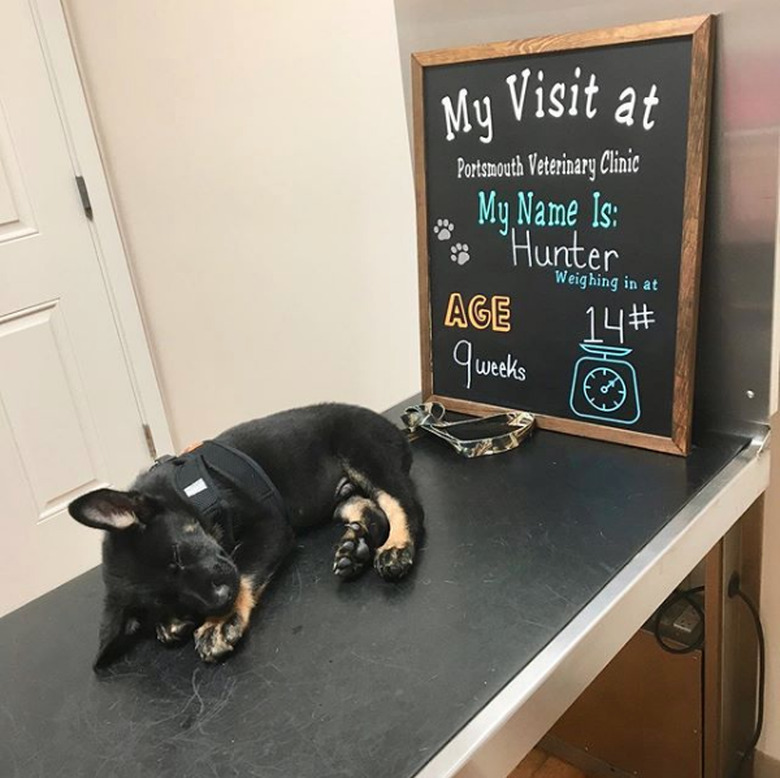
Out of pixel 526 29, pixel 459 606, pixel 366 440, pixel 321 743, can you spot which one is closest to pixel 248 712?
pixel 321 743

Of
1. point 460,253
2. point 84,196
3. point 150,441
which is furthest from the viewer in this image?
point 150,441

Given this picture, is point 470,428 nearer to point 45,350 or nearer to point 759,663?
point 759,663

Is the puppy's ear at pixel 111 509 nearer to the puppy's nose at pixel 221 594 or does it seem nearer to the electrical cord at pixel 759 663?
the puppy's nose at pixel 221 594

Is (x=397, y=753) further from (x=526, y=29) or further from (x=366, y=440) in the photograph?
(x=526, y=29)

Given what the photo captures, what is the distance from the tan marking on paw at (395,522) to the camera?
1.01 meters

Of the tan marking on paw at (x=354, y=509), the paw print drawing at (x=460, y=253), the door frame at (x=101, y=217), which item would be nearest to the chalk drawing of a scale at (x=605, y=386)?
the paw print drawing at (x=460, y=253)

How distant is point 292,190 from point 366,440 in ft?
2.95

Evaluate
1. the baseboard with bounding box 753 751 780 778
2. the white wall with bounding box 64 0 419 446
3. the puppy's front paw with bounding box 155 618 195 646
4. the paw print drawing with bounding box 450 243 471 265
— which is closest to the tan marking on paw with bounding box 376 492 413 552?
the puppy's front paw with bounding box 155 618 195 646

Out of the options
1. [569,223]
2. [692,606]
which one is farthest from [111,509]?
[692,606]

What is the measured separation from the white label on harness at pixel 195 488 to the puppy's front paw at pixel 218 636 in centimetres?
14

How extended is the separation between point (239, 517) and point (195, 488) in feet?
0.22

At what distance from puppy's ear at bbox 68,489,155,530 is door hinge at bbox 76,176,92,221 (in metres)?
1.56

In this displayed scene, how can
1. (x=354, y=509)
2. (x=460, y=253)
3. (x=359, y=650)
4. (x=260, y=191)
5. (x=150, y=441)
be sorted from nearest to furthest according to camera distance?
(x=359, y=650), (x=354, y=509), (x=460, y=253), (x=260, y=191), (x=150, y=441)

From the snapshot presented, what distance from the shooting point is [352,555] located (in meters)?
1.01
